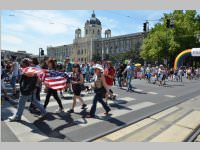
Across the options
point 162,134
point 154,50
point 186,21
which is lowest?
point 162,134

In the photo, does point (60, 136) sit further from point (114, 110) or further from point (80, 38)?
point (80, 38)

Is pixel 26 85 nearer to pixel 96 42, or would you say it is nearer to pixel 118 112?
pixel 118 112

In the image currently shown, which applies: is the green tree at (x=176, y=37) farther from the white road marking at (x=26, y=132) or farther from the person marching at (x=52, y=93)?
the white road marking at (x=26, y=132)

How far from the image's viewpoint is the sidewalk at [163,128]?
285 inches

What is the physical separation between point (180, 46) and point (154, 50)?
449 cm

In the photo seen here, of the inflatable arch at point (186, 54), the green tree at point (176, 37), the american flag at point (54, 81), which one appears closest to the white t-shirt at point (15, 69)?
the american flag at point (54, 81)

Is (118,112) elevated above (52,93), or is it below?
below

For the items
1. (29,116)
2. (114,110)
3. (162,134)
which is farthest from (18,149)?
(114,110)

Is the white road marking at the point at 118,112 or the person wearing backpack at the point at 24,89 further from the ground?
the person wearing backpack at the point at 24,89

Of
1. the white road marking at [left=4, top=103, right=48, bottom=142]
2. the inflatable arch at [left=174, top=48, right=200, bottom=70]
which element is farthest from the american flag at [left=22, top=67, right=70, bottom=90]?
the inflatable arch at [left=174, top=48, right=200, bottom=70]

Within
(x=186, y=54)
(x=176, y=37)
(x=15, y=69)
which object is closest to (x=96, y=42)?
(x=176, y=37)

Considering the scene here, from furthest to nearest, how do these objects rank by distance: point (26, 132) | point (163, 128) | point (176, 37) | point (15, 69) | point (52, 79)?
point (176, 37) → point (15, 69) → point (52, 79) → point (163, 128) → point (26, 132)

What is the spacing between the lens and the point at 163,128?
8.37m

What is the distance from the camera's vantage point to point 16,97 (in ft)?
39.9
